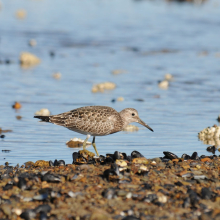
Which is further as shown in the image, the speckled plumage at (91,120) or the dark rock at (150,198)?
the speckled plumage at (91,120)

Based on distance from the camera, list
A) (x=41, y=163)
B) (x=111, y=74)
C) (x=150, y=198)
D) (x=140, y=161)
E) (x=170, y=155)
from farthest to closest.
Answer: (x=111, y=74), (x=170, y=155), (x=41, y=163), (x=140, y=161), (x=150, y=198)

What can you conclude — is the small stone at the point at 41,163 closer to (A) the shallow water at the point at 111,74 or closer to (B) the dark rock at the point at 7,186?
(A) the shallow water at the point at 111,74

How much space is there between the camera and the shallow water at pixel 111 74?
39.8ft

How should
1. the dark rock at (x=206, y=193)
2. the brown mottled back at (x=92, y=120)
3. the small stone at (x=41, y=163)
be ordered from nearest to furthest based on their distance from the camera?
the dark rock at (x=206, y=193), the small stone at (x=41, y=163), the brown mottled back at (x=92, y=120)

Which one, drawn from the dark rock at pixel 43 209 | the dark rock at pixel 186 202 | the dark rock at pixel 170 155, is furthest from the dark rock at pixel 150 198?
the dark rock at pixel 170 155

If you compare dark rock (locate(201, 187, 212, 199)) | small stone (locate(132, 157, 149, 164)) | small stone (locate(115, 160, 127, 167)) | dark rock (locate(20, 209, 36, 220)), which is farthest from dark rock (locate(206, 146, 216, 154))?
dark rock (locate(20, 209, 36, 220))

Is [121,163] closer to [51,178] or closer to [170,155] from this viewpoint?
[170,155]

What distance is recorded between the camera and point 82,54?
24531mm

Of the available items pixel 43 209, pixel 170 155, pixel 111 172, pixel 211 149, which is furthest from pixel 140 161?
pixel 43 209

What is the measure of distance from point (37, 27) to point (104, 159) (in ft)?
79.2

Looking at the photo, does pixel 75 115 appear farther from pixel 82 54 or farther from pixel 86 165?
pixel 82 54

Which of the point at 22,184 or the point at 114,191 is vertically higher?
the point at 22,184

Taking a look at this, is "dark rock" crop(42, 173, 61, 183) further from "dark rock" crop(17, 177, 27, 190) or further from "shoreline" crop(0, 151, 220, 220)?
"dark rock" crop(17, 177, 27, 190)

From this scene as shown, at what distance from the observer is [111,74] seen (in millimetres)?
20297
